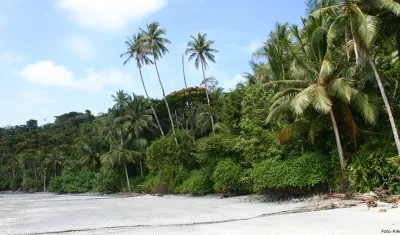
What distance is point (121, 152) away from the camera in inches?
1860

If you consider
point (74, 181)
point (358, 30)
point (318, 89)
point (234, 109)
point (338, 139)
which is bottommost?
point (74, 181)

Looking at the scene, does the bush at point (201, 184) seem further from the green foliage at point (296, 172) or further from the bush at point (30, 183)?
the bush at point (30, 183)

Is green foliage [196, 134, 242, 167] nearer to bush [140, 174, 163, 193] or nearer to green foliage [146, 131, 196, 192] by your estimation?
green foliage [146, 131, 196, 192]

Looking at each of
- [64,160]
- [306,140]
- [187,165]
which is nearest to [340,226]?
→ [306,140]

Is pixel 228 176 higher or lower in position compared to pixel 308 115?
lower

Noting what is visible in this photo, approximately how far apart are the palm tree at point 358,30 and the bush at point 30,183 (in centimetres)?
7782

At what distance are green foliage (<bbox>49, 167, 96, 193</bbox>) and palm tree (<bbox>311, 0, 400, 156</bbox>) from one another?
4673 centimetres

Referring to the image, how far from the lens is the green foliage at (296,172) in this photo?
64.4ft

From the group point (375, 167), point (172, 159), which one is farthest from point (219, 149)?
point (375, 167)

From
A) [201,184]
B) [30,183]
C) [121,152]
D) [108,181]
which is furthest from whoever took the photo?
[30,183]

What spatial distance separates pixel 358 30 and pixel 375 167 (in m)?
6.43

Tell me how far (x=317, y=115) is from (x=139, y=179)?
34.4m

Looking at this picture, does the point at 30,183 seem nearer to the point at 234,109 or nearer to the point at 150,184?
the point at 150,184

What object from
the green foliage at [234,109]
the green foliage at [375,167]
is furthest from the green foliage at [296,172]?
the green foliage at [234,109]
